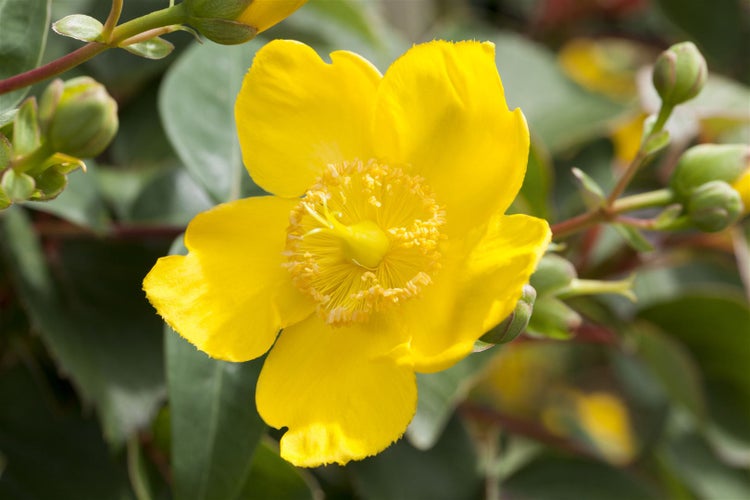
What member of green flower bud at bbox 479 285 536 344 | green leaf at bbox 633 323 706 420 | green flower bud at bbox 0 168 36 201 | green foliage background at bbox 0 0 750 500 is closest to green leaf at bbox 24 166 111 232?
green foliage background at bbox 0 0 750 500

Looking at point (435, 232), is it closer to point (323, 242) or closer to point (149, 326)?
point (323, 242)

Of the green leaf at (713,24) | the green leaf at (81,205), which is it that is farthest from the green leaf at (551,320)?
the green leaf at (713,24)

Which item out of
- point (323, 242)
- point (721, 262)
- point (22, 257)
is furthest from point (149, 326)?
point (721, 262)

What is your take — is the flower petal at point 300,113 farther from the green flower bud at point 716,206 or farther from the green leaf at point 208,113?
the green flower bud at point 716,206

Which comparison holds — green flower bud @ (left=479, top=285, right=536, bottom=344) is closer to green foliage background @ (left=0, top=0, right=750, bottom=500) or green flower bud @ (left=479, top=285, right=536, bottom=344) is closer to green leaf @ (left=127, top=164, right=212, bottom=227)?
green foliage background @ (left=0, top=0, right=750, bottom=500)

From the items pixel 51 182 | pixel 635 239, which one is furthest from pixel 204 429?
pixel 635 239

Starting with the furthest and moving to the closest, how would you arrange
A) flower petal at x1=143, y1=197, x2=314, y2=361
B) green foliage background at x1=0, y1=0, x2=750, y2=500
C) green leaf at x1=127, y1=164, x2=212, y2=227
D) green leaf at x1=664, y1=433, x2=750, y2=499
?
green leaf at x1=664, y1=433, x2=750, y2=499, green leaf at x1=127, y1=164, x2=212, y2=227, green foliage background at x1=0, y1=0, x2=750, y2=500, flower petal at x1=143, y1=197, x2=314, y2=361

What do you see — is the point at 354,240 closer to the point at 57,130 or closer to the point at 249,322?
the point at 249,322
